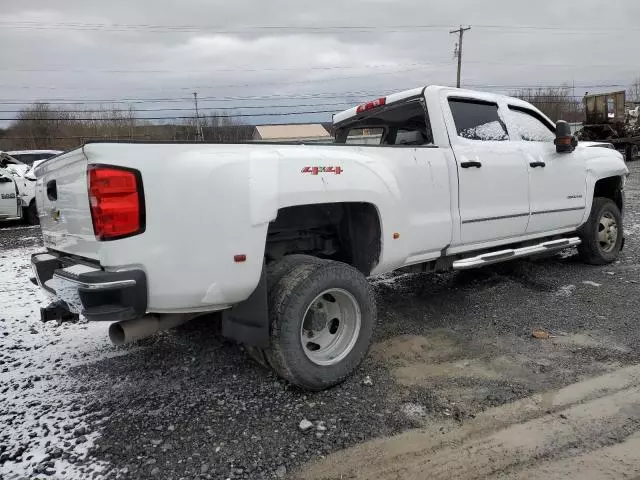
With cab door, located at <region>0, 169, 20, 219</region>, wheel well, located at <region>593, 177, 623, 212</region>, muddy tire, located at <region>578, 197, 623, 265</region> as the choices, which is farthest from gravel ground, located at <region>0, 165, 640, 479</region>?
cab door, located at <region>0, 169, 20, 219</region>

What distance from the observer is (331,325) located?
11.7ft

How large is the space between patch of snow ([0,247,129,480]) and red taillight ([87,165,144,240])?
1.20m

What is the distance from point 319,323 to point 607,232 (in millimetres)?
4736

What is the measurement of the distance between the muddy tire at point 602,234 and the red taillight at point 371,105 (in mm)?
3067

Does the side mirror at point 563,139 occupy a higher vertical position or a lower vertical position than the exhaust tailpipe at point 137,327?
higher

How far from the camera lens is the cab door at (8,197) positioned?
1135cm

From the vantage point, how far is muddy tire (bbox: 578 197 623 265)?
20.2 feet

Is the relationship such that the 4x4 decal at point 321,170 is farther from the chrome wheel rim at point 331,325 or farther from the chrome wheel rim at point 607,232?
the chrome wheel rim at point 607,232

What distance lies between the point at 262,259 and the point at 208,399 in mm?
1052

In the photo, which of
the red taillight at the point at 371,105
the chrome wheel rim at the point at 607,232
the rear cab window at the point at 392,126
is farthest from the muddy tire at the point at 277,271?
the chrome wheel rim at the point at 607,232

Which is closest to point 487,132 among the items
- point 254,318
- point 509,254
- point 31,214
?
point 509,254

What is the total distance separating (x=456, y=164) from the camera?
4.17m

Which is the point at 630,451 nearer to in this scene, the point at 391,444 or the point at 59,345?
the point at 391,444

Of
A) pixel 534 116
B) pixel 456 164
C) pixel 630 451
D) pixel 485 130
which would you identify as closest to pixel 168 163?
pixel 456 164
